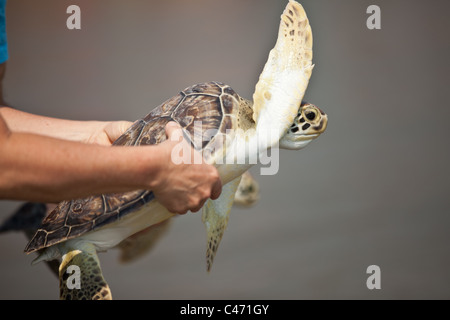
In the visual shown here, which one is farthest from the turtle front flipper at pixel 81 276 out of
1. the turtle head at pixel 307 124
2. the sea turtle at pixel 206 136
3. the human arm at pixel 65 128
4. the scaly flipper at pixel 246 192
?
the scaly flipper at pixel 246 192

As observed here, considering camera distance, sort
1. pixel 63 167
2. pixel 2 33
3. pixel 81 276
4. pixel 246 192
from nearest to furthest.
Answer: pixel 63 167
pixel 81 276
pixel 2 33
pixel 246 192

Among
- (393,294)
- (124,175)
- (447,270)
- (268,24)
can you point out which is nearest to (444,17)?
(268,24)

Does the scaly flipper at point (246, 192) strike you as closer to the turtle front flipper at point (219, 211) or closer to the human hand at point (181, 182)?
the turtle front flipper at point (219, 211)

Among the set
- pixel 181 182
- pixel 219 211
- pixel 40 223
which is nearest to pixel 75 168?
pixel 181 182

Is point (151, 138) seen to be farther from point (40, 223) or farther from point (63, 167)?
point (40, 223)

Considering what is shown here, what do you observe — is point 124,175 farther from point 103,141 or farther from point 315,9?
point 315,9

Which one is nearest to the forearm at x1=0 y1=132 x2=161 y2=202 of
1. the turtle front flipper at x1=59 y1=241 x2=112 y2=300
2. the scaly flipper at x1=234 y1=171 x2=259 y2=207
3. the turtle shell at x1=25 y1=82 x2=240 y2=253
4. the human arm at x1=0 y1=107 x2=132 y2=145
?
the turtle shell at x1=25 y1=82 x2=240 y2=253
